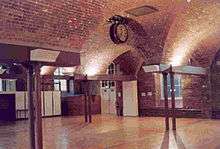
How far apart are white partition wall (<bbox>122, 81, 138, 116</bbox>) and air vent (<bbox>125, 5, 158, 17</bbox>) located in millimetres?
7888

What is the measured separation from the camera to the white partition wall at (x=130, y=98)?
56.5 ft

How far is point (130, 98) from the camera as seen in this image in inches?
686

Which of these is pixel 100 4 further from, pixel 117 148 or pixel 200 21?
pixel 200 21

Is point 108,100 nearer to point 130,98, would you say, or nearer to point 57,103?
point 130,98

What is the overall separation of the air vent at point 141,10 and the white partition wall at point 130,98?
7.89 meters

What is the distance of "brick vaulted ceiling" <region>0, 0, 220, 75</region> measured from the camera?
6.51 m

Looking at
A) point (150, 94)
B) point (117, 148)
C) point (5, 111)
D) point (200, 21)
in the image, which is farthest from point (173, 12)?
point (5, 111)

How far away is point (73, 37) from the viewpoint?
301 inches

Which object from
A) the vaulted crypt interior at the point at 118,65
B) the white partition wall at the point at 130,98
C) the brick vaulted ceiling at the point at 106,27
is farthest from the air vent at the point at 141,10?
the white partition wall at the point at 130,98

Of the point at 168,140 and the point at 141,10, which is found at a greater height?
the point at 141,10

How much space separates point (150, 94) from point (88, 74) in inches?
141

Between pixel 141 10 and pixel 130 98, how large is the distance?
28.6 ft

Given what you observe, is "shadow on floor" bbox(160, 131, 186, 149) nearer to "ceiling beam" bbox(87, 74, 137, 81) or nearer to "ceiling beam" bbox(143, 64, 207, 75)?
"ceiling beam" bbox(143, 64, 207, 75)

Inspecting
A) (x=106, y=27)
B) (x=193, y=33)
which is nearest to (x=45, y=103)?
(x=106, y=27)
